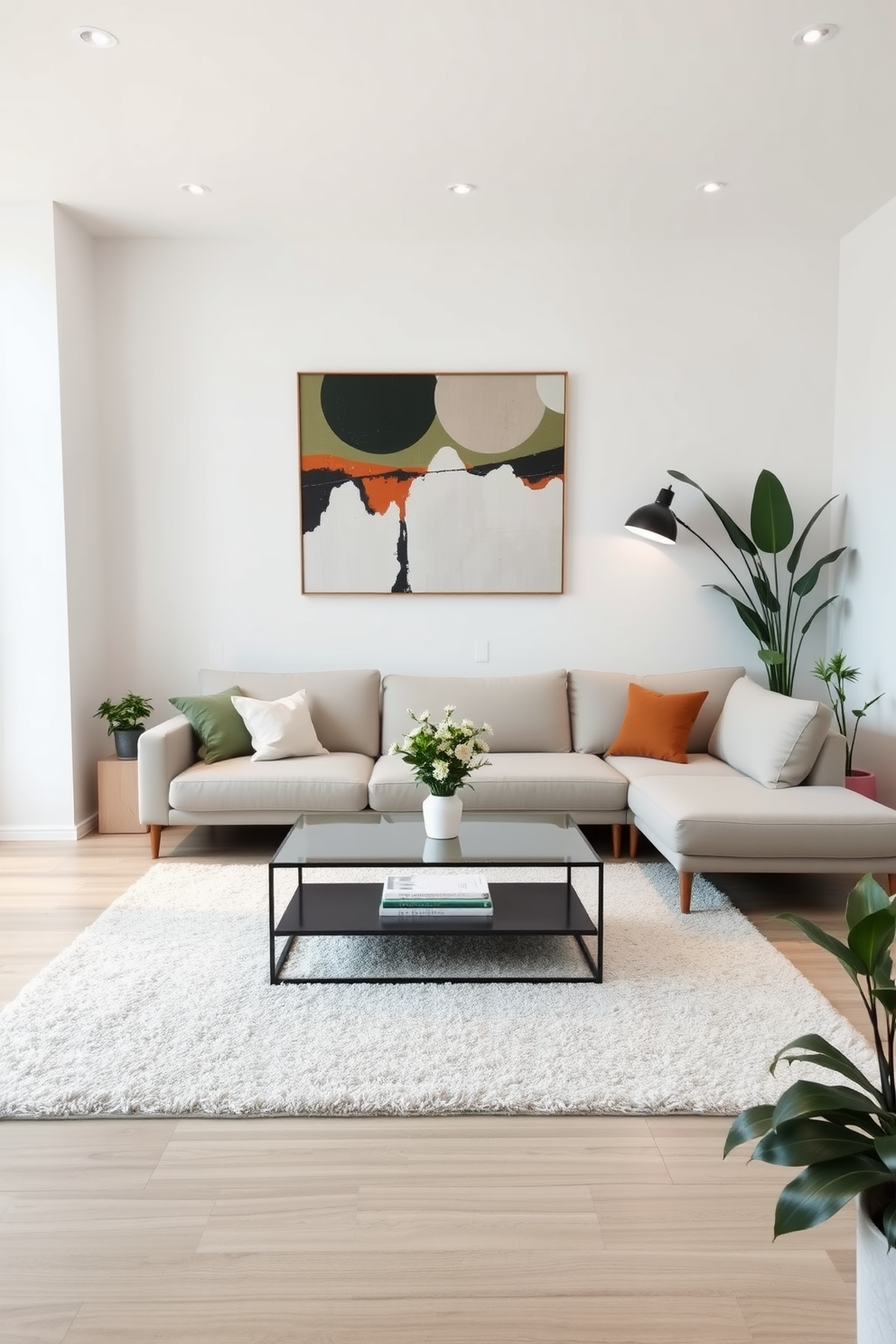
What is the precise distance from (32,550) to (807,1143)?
4.30m

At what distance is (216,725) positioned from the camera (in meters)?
4.40

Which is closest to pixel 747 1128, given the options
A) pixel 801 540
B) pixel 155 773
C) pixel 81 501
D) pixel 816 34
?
pixel 816 34

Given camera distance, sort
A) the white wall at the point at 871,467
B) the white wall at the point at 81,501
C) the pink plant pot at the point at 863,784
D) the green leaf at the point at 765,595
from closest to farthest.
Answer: the pink plant pot at the point at 863,784 < the white wall at the point at 871,467 < the white wall at the point at 81,501 < the green leaf at the point at 765,595

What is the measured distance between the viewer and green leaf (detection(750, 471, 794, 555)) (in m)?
4.67

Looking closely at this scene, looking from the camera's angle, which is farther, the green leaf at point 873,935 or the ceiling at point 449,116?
the ceiling at point 449,116

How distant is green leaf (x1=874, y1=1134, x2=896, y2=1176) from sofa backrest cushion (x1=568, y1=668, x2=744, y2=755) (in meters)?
3.52

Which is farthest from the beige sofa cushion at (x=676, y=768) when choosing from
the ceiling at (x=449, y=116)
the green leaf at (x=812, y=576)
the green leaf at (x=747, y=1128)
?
the green leaf at (x=747, y=1128)

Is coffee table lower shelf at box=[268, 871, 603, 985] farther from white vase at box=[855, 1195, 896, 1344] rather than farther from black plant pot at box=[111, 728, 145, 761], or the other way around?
black plant pot at box=[111, 728, 145, 761]

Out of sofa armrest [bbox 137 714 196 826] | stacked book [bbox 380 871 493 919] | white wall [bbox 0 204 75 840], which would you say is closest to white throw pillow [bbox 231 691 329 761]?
sofa armrest [bbox 137 714 196 826]

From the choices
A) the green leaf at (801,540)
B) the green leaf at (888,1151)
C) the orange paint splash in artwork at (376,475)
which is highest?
the orange paint splash in artwork at (376,475)

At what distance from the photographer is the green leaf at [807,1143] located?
1.16 metres

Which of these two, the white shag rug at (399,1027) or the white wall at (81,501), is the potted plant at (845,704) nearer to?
the white shag rug at (399,1027)

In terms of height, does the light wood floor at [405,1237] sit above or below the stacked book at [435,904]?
below

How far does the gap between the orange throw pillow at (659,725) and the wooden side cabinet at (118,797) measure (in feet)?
7.72
